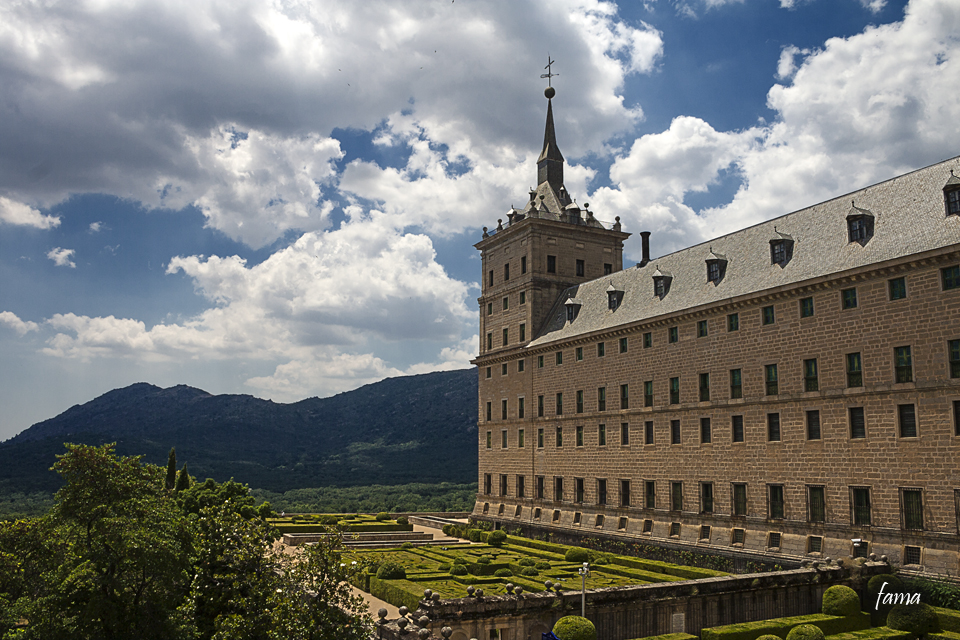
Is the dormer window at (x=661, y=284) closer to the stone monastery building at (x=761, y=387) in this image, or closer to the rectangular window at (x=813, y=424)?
the stone monastery building at (x=761, y=387)

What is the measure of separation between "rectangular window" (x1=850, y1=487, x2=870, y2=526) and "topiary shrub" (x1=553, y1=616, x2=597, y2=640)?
54.6 feet

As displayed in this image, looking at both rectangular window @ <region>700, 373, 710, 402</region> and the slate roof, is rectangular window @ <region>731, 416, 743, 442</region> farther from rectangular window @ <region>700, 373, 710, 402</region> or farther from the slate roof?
the slate roof

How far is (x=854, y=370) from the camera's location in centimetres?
3734

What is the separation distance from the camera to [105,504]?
1994 cm

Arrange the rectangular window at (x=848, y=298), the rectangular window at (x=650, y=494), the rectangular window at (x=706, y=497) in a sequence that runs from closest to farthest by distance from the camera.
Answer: the rectangular window at (x=848, y=298)
the rectangular window at (x=706, y=497)
the rectangular window at (x=650, y=494)

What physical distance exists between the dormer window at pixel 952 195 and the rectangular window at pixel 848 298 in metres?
5.30

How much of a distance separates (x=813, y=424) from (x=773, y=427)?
8.46ft

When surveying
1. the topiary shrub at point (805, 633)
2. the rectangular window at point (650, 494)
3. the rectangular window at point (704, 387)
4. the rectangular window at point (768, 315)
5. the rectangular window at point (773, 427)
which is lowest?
the topiary shrub at point (805, 633)

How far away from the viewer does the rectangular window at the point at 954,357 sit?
3303 centimetres

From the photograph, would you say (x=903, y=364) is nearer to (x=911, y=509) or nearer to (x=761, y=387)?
(x=911, y=509)

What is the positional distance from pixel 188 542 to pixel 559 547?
32.5m

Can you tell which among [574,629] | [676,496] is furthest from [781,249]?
[574,629]

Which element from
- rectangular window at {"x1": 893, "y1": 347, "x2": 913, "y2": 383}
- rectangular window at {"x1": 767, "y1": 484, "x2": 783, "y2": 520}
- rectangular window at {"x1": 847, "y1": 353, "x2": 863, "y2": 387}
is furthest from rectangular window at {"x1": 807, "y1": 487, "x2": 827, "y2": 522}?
rectangular window at {"x1": 893, "y1": 347, "x2": 913, "y2": 383}

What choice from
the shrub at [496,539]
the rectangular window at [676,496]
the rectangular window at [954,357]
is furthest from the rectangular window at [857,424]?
the shrub at [496,539]
